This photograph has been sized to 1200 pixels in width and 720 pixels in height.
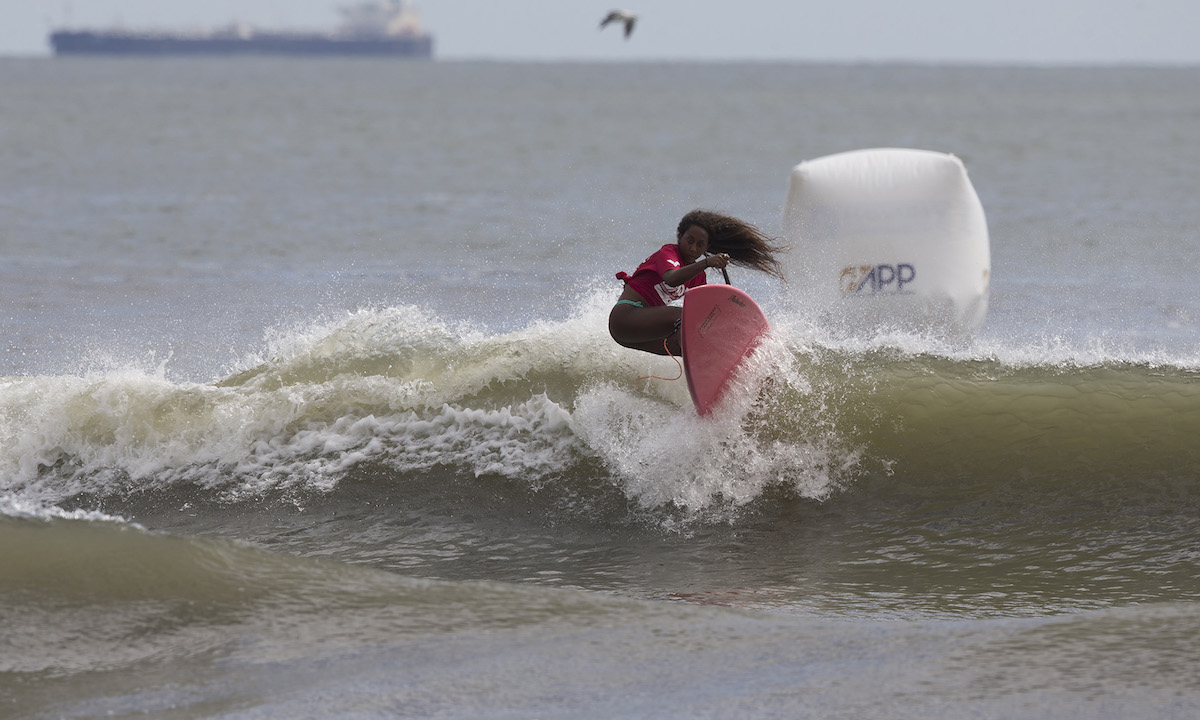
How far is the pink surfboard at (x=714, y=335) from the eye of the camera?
22.8 feet

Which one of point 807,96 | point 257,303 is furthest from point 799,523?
point 807,96

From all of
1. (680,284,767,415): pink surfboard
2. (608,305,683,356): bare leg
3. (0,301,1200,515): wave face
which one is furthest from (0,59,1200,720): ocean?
(608,305,683,356): bare leg

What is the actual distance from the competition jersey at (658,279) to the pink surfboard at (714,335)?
0.15m

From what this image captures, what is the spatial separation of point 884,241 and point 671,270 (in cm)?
243

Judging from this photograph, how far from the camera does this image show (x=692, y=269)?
6.75m

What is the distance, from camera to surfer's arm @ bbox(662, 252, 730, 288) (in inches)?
261

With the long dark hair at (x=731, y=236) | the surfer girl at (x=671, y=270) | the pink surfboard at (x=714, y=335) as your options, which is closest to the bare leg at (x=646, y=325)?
the surfer girl at (x=671, y=270)

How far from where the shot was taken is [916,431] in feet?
24.8

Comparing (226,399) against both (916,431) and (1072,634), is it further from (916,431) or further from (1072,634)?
(1072,634)

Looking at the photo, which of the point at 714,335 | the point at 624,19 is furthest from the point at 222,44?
the point at 714,335

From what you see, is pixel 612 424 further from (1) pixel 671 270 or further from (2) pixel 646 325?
(1) pixel 671 270

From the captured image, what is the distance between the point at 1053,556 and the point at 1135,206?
19.6 metres

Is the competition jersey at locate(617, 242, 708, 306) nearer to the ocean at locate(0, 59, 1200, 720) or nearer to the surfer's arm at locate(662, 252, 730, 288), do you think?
the surfer's arm at locate(662, 252, 730, 288)

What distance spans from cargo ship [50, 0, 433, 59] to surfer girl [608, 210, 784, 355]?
189992mm
